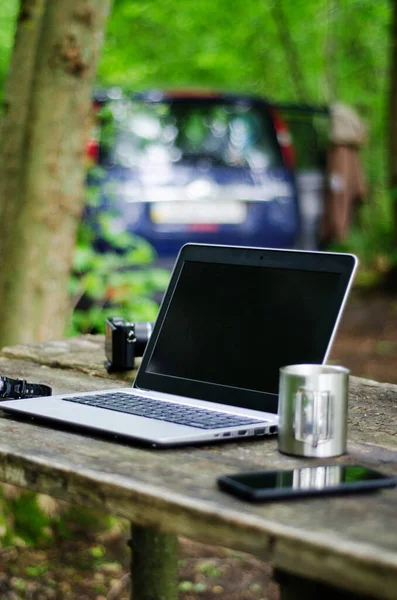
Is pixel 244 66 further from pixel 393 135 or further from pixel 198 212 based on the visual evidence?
pixel 198 212

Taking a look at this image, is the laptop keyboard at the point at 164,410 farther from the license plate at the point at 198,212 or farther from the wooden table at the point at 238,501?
the license plate at the point at 198,212

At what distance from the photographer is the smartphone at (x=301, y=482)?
143cm

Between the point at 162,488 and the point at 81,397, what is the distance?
2.25 feet

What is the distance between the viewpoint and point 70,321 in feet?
14.9

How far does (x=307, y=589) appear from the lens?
146 cm

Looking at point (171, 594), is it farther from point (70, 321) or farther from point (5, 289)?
point (70, 321)

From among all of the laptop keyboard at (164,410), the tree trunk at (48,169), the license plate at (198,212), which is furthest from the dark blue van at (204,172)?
the laptop keyboard at (164,410)

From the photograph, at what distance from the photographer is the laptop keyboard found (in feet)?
6.19

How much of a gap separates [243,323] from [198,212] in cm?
419

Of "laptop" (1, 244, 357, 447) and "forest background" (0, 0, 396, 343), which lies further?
"forest background" (0, 0, 396, 343)

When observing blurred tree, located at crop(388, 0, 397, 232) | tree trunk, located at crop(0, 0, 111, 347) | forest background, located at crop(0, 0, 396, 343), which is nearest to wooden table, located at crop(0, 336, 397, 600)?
tree trunk, located at crop(0, 0, 111, 347)

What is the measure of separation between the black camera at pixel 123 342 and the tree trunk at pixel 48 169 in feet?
4.30

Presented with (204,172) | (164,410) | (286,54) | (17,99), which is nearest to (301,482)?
(164,410)

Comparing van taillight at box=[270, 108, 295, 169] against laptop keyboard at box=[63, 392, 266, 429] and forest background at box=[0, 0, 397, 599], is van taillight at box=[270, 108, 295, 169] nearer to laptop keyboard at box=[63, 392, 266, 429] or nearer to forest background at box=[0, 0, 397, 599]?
forest background at box=[0, 0, 397, 599]
